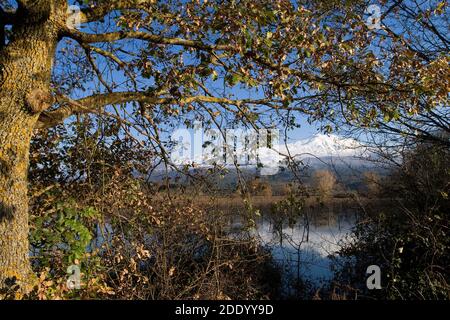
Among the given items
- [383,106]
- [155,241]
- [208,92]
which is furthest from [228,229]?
[383,106]

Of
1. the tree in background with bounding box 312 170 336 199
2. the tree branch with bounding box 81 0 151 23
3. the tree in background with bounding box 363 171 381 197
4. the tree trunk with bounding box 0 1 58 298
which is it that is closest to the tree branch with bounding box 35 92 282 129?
the tree trunk with bounding box 0 1 58 298

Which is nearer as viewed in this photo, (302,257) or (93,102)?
(93,102)

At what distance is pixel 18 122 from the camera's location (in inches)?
184

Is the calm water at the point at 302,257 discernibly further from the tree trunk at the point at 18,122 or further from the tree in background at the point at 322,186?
the tree trunk at the point at 18,122

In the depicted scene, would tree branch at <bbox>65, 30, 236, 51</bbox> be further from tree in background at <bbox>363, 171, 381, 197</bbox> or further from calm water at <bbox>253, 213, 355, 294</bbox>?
tree in background at <bbox>363, 171, 381, 197</bbox>

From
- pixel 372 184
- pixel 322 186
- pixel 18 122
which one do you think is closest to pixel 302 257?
pixel 372 184

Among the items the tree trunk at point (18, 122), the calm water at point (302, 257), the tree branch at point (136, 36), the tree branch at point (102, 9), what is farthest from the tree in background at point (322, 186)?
the tree trunk at point (18, 122)

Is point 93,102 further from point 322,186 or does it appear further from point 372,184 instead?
point 372,184

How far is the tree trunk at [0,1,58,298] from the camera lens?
459 centimetres

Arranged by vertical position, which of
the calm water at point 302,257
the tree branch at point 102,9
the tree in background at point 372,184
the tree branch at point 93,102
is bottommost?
the calm water at point 302,257

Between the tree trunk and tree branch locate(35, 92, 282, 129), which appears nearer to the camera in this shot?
the tree trunk

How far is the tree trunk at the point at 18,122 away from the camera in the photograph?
15.1ft

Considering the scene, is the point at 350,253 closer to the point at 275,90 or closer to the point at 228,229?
the point at 228,229
